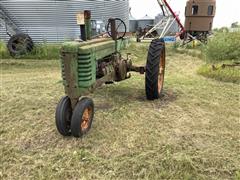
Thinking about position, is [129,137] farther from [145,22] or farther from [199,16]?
[145,22]

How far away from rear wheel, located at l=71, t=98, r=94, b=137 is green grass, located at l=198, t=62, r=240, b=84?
4.18m

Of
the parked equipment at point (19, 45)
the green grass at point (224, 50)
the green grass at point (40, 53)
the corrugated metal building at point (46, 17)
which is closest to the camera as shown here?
the green grass at point (224, 50)

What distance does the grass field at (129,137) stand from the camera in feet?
10.6

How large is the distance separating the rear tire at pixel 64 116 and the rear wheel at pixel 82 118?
146 mm

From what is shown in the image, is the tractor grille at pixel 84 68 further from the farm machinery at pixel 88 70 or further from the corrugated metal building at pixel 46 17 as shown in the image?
the corrugated metal building at pixel 46 17

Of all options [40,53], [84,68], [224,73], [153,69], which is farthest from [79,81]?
[40,53]

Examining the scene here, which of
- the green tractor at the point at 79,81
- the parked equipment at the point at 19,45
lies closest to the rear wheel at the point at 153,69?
the green tractor at the point at 79,81

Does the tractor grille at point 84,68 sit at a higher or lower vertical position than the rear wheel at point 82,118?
higher

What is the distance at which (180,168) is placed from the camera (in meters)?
3.21

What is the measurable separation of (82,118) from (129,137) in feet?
2.13

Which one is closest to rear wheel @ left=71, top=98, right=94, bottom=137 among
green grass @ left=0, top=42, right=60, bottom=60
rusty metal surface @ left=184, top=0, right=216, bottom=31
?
green grass @ left=0, top=42, right=60, bottom=60

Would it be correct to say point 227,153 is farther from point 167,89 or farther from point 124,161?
point 167,89

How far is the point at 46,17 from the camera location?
12.9 meters

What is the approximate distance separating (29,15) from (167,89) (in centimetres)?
867
